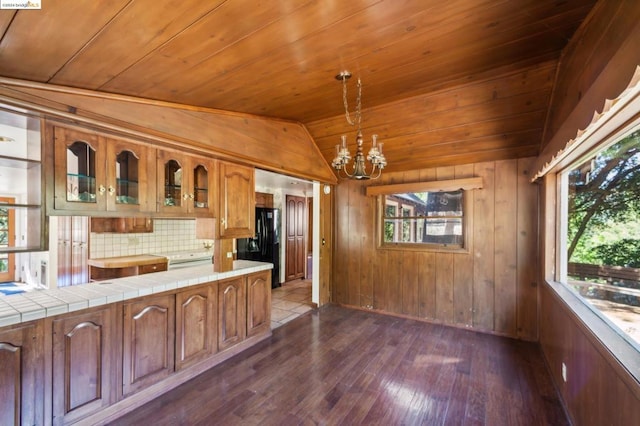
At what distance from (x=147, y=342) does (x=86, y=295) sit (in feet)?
1.92

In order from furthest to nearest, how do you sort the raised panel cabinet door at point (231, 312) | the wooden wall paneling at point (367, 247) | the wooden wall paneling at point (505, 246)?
the wooden wall paneling at point (367, 247), the wooden wall paneling at point (505, 246), the raised panel cabinet door at point (231, 312)

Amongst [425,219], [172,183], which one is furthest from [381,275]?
[172,183]

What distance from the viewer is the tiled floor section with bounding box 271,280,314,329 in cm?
414

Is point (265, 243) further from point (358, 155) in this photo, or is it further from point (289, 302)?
point (358, 155)

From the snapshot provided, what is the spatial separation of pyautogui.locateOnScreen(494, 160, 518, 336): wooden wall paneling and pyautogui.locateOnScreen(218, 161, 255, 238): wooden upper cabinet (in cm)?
309

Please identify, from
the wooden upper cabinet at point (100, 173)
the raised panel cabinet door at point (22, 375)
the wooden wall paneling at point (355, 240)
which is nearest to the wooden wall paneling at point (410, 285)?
the wooden wall paneling at point (355, 240)

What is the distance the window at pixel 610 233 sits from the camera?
1380 mm

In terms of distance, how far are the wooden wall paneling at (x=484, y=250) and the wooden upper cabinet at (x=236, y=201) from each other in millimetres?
2901

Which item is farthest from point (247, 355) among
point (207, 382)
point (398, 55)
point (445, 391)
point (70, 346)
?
point (398, 55)

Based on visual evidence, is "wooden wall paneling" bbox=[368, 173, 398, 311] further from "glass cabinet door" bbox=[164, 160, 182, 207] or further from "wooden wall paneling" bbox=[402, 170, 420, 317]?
"glass cabinet door" bbox=[164, 160, 182, 207]

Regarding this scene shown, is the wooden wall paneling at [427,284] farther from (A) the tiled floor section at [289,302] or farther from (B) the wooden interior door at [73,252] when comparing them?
(B) the wooden interior door at [73,252]

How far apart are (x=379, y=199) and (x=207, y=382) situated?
3.24 m

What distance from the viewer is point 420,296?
4016 mm

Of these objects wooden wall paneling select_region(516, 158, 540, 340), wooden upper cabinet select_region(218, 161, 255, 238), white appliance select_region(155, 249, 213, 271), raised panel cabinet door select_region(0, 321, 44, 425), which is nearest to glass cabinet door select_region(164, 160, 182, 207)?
wooden upper cabinet select_region(218, 161, 255, 238)
